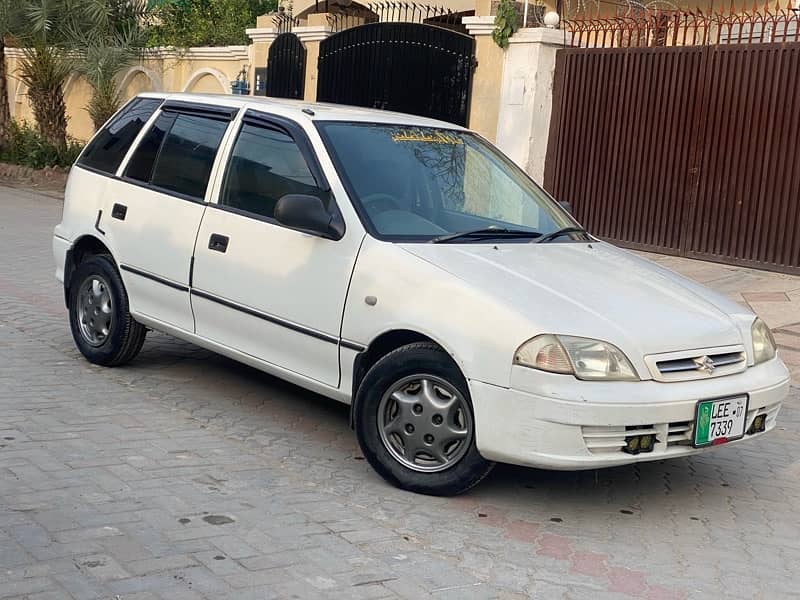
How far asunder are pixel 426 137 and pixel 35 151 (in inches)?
657

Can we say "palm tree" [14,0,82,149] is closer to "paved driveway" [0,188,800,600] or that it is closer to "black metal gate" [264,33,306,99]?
"black metal gate" [264,33,306,99]

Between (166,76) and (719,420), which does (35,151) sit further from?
(719,420)

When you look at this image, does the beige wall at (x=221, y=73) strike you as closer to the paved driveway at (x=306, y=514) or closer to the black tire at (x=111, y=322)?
the black tire at (x=111, y=322)

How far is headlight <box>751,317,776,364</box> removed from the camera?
521 cm

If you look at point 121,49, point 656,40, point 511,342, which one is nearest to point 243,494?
point 511,342

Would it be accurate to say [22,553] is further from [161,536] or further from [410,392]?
[410,392]

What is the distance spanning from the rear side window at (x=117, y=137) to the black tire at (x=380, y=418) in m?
2.81

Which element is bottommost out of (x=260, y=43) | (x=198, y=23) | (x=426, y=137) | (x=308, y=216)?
(x=308, y=216)

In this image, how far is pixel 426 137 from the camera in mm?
6230

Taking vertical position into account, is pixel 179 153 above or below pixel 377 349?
above

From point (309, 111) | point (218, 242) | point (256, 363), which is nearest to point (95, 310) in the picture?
point (218, 242)

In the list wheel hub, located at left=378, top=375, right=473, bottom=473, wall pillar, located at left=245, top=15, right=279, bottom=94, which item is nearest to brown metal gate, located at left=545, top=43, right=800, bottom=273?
wall pillar, located at left=245, top=15, right=279, bottom=94

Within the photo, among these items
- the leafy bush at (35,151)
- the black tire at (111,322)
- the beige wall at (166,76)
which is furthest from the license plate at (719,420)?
the leafy bush at (35,151)

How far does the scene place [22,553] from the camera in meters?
4.10
